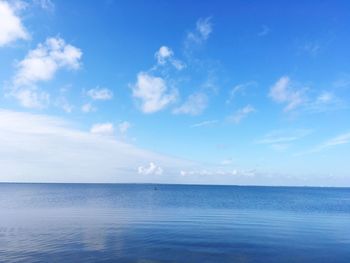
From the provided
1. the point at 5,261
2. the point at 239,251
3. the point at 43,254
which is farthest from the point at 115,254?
the point at 239,251

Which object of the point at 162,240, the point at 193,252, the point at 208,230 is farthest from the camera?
the point at 208,230

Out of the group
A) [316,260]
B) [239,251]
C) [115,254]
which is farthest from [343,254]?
[115,254]

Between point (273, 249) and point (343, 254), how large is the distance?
224 inches

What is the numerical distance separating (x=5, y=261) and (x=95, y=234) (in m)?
11.7

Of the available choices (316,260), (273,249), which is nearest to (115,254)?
(273,249)

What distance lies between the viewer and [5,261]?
21.8m

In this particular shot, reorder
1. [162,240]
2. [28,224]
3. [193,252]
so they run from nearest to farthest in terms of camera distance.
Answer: [193,252], [162,240], [28,224]

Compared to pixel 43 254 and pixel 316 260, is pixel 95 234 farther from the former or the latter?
pixel 316 260

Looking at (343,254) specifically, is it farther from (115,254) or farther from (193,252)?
(115,254)

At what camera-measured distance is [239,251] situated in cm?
2600

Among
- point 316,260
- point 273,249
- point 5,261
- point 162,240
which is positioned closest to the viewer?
point 5,261

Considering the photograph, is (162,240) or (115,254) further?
(162,240)

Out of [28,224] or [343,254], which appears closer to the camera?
[343,254]

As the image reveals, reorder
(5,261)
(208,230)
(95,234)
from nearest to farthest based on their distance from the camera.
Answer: (5,261) → (95,234) → (208,230)
